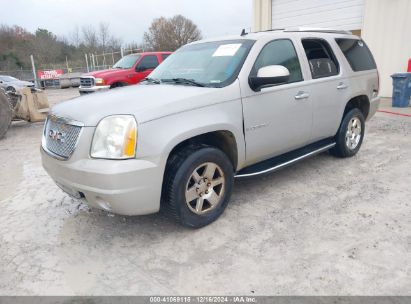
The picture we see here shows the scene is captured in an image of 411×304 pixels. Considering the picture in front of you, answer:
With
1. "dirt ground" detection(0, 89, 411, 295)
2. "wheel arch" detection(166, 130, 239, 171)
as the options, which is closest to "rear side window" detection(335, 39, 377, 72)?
"dirt ground" detection(0, 89, 411, 295)

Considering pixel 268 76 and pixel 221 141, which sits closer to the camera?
pixel 268 76

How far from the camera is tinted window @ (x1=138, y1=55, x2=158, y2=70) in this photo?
477 inches

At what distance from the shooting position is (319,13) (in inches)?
485

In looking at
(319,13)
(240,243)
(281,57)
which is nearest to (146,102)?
(240,243)

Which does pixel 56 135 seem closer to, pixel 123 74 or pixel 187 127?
pixel 187 127

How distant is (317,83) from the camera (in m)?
4.31

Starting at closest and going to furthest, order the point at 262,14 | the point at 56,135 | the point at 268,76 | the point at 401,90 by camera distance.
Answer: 1. the point at 56,135
2. the point at 268,76
3. the point at 401,90
4. the point at 262,14

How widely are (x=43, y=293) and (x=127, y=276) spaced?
0.63 metres

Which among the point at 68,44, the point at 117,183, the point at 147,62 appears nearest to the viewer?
the point at 117,183

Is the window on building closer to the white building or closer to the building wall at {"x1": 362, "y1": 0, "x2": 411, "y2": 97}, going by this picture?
the white building

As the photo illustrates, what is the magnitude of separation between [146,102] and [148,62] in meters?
9.78

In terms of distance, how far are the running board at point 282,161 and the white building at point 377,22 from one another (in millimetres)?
7959

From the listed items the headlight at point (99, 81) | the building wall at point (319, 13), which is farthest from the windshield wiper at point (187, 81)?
the building wall at point (319, 13)

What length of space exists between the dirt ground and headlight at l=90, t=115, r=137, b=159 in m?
0.94
